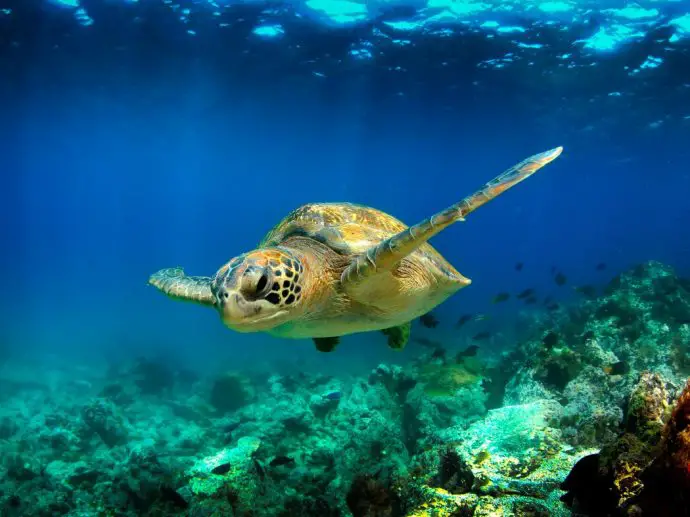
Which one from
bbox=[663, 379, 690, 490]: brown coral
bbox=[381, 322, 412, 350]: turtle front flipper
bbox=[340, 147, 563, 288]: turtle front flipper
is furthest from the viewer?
bbox=[381, 322, 412, 350]: turtle front flipper

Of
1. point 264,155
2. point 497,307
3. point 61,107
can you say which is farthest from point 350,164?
point 61,107

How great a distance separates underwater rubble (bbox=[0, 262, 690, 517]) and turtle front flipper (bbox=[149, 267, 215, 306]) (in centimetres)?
167

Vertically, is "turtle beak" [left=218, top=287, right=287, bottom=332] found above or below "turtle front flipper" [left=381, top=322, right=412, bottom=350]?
above

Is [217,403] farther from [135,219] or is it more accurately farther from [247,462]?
[135,219]

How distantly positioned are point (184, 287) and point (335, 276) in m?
1.40

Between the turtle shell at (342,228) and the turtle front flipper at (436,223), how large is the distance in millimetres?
630

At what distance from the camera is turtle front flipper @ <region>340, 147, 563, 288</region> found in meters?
2.51

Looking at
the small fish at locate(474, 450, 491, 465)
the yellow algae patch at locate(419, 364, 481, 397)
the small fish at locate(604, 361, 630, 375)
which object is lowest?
the yellow algae patch at locate(419, 364, 481, 397)

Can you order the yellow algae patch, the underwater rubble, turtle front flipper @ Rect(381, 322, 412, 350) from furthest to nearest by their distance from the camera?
the yellow algae patch < turtle front flipper @ Rect(381, 322, 412, 350) < the underwater rubble

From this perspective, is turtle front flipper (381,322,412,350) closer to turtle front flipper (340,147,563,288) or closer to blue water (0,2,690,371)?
turtle front flipper (340,147,563,288)

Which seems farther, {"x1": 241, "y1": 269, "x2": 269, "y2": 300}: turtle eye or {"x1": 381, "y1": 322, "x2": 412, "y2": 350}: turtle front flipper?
{"x1": 381, "y1": 322, "x2": 412, "y2": 350}: turtle front flipper

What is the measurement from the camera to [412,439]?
6312 millimetres

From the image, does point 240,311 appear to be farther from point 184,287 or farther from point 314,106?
point 314,106

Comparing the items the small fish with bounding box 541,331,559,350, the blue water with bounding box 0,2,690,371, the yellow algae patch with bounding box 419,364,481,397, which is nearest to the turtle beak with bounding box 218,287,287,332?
the small fish with bounding box 541,331,559,350
